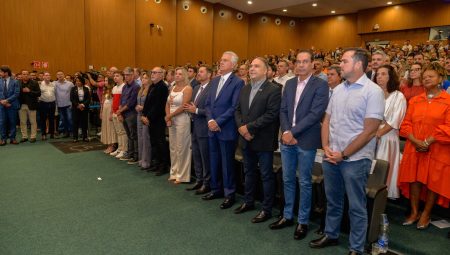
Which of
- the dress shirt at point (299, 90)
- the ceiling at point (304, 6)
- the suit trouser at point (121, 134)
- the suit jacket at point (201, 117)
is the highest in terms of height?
the ceiling at point (304, 6)

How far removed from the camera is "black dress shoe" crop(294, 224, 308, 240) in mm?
3021

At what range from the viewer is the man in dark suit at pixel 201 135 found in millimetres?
4180

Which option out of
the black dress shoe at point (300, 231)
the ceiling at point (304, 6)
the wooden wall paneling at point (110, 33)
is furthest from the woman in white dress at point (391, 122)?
the ceiling at point (304, 6)

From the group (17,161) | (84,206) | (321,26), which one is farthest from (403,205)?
(321,26)

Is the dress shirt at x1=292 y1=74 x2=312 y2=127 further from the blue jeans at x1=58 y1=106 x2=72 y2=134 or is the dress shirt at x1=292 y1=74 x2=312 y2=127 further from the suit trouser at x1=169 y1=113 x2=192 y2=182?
the blue jeans at x1=58 y1=106 x2=72 y2=134

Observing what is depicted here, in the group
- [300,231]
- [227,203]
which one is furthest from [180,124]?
[300,231]

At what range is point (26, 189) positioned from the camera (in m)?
4.32

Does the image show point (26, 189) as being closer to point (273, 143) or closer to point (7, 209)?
point (7, 209)

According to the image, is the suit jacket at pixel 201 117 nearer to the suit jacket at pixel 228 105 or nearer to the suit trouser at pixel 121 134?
the suit jacket at pixel 228 105

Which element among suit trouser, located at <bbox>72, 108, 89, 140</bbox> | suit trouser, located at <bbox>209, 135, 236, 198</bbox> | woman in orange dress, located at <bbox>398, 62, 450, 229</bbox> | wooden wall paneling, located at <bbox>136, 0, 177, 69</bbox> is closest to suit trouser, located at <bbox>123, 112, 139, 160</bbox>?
suit trouser, located at <bbox>209, 135, 236, 198</bbox>

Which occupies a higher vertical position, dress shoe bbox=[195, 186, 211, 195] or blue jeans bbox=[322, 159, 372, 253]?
blue jeans bbox=[322, 159, 372, 253]

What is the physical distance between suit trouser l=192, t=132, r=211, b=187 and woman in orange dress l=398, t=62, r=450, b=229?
213 cm

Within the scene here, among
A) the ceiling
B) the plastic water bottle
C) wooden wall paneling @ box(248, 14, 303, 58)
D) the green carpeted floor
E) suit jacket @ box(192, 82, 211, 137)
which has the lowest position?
the green carpeted floor

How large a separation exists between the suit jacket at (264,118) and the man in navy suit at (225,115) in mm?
390
